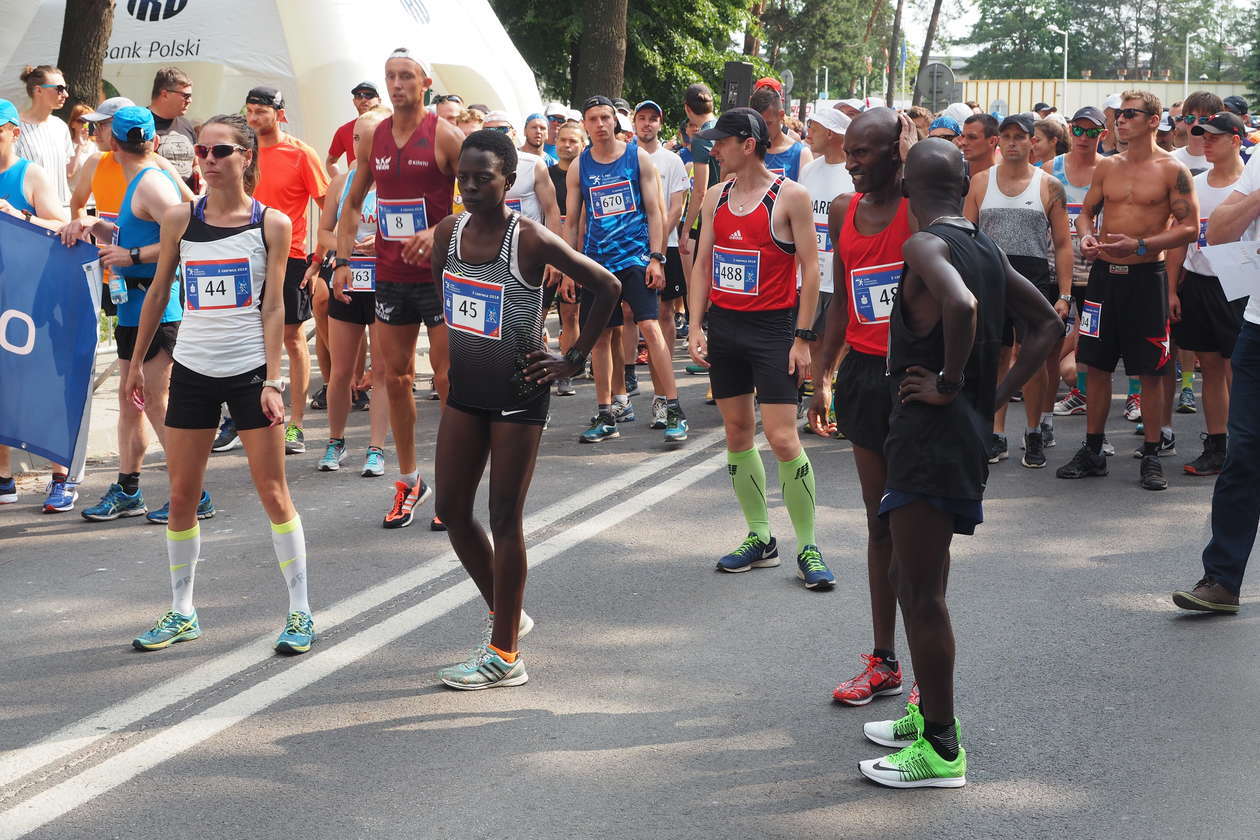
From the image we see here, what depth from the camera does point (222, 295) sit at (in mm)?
A: 5758

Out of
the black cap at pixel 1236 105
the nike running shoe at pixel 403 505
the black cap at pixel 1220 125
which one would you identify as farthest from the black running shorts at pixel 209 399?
the black cap at pixel 1236 105

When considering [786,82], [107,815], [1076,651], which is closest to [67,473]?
[107,815]

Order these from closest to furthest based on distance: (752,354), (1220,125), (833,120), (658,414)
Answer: (752,354)
(1220,125)
(833,120)
(658,414)

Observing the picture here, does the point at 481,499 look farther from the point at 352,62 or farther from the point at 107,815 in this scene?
the point at 352,62

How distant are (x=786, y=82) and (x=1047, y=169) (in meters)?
33.5

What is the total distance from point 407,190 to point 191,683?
3.19m

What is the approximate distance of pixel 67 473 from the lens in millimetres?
7926

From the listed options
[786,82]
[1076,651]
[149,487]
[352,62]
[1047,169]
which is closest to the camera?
[1076,651]

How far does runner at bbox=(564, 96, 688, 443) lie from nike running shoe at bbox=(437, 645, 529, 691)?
187 inches

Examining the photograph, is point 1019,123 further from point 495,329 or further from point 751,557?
point 495,329

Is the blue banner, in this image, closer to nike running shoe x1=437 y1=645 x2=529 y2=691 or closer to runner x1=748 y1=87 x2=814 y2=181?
nike running shoe x1=437 y1=645 x2=529 y2=691

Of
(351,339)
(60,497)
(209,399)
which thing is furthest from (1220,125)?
(60,497)

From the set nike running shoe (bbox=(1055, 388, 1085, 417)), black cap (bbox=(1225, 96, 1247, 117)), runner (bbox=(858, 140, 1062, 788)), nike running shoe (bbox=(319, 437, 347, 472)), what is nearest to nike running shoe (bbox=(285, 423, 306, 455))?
nike running shoe (bbox=(319, 437, 347, 472))

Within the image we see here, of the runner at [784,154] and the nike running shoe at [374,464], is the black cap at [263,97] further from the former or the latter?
the runner at [784,154]
